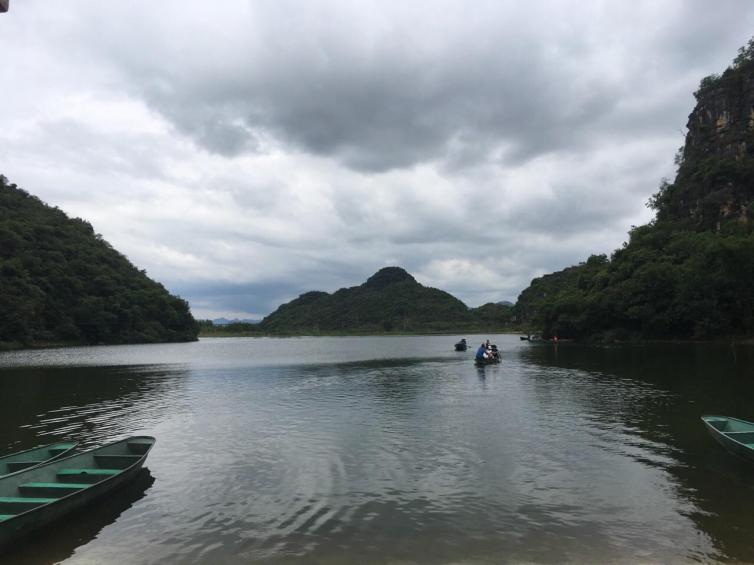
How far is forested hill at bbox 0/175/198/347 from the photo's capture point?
348 feet

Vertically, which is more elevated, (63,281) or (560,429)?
(63,281)

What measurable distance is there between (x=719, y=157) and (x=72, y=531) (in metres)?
136

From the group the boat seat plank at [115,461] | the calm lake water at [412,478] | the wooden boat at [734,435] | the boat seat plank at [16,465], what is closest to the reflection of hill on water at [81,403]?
the calm lake water at [412,478]

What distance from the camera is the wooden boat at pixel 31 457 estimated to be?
14344 millimetres

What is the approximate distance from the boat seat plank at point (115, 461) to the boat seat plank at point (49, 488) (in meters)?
2.69

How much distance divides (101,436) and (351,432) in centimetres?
1156

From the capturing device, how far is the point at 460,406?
29.0m

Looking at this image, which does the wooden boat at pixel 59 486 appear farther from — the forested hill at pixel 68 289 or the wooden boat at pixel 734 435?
the forested hill at pixel 68 289

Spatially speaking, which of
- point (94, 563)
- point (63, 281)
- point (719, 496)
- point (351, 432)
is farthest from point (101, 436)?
point (63, 281)

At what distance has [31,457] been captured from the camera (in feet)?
50.1

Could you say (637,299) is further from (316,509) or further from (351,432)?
(316,509)

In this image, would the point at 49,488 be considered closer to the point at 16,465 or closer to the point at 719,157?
the point at 16,465

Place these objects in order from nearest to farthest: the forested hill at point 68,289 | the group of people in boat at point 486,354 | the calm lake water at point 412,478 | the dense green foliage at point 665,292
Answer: the calm lake water at point 412,478
the group of people in boat at point 486,354
the dense green foliage at point 665,292
the forested hill at point 68,289

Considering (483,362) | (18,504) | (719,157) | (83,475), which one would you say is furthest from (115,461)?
(719,157)
